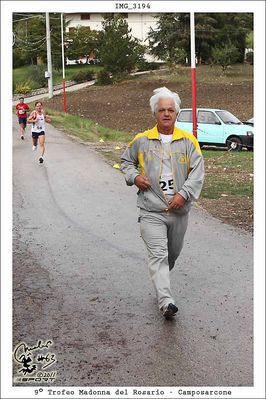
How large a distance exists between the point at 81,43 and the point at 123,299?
196cm

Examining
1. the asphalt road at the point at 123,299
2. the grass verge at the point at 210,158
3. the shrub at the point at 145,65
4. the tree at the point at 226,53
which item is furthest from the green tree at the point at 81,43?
the tree at the point at 226,53

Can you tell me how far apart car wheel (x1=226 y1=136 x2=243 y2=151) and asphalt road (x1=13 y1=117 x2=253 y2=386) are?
5878 millimetres

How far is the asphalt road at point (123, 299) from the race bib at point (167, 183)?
81 cm

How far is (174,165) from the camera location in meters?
3.96

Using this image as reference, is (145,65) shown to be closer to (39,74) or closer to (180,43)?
(39,74)

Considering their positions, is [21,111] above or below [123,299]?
above

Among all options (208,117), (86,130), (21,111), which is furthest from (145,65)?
(86,130)

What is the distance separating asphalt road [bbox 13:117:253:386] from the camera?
3361 millimetres

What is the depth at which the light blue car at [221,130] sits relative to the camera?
13.0 metres

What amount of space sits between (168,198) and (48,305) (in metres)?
1.06

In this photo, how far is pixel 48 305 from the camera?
4273 mm
